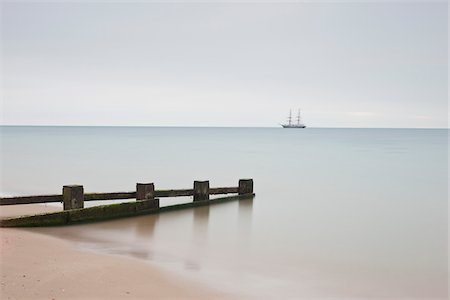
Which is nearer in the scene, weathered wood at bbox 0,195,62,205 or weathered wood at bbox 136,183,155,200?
weathered wood at bbox 0,195,62,205

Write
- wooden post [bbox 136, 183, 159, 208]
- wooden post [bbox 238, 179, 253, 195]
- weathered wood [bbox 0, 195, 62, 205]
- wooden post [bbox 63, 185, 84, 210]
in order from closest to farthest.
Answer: weathered wood [bbox 0, 195, 62, 205] → wooden post [bbox 63, 185, 84, 210] → wooden post [bbox 136, 183, 159, 208] → wooden post [bbox 238, 179, 253, 195]

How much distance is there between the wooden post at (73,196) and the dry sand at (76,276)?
1.84 metres

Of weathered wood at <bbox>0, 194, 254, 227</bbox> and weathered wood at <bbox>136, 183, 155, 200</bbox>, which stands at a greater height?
weathered wood at <bbox>136, 183, 155, 200</bbox>

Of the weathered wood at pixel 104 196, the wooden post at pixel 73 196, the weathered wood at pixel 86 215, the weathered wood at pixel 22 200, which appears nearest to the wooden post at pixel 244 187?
the weathered wood at pixel 86 215

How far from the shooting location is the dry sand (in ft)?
22.7

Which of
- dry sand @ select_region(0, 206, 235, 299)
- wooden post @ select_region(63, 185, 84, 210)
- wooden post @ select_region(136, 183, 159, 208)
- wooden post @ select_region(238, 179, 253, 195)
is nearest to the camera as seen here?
dry sand @ select_region(0, 206, 235, 299)

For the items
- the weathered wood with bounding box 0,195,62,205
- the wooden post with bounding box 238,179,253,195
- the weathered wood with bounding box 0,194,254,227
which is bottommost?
the weathered wood with bounding box 0,194,254,227

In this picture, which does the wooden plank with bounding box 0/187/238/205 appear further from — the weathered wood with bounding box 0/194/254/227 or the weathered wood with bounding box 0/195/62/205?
the weathered wood with bounding box 0/194/254/227

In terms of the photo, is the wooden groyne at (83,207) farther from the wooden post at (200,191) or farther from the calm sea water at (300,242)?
the calm sea water at (300,242)

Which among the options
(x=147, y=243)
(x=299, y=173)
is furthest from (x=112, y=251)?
(x=299, y=173)

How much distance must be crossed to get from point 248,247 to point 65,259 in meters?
4.46

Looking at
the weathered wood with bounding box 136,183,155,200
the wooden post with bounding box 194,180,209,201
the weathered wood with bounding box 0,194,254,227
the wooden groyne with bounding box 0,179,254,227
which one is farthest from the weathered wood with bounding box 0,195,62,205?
the wooden post with bounding box 194,180,209,201

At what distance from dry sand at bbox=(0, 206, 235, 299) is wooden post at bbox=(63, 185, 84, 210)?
184 cm

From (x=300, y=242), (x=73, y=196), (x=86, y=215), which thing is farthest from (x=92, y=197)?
(x=300, y=242)
